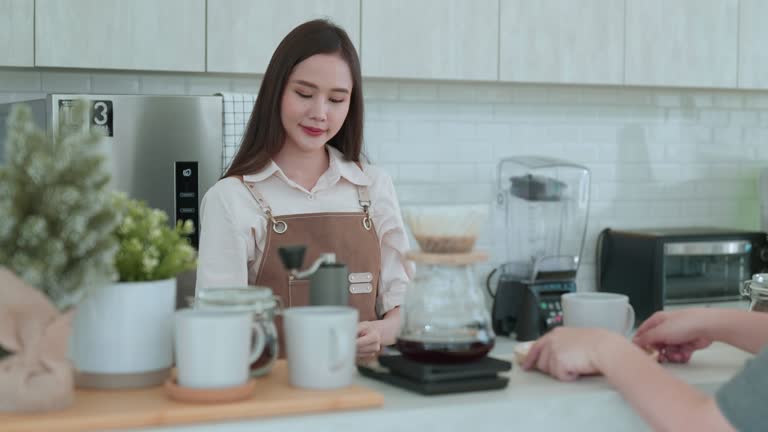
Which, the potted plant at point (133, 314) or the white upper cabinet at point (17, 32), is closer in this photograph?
the potted plant at point (133, 314)

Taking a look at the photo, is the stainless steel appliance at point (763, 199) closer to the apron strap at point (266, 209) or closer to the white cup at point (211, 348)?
the apron strap at point (266, 209)

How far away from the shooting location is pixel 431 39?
3.72 metres

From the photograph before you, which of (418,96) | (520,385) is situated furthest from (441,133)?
(520,385)

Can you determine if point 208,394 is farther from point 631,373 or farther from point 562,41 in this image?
point 562,41

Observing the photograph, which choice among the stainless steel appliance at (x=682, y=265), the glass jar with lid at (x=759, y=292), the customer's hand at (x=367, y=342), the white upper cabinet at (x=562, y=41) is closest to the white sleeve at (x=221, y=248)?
the customer's hand at (x=367, y=342)

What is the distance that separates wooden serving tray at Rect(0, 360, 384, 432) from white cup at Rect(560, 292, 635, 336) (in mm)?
428

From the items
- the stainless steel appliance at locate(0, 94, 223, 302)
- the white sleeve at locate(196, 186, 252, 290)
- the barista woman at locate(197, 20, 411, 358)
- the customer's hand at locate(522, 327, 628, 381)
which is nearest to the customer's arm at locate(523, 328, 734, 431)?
the customer's hand at locate(522, 327, 628, 381)

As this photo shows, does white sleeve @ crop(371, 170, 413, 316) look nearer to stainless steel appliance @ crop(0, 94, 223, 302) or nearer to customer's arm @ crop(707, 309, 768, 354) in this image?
stainless steel appliance @ crop(0, 94, 223, 302)

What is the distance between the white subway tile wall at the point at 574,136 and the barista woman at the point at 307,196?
4.22 ft

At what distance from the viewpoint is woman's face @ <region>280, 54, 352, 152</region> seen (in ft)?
7.91

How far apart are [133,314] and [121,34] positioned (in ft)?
7.02

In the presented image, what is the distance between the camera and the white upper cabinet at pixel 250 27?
11.3 ft

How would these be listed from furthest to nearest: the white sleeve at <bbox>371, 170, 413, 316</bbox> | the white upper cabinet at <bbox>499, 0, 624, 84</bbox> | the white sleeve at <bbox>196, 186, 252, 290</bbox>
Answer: the white upper cabinet at <bbox>499, 0, 624, 84</bbox> → the white sleeve at <bbox>371, 170, 413, 316</bbox> → the white sleeve at <bbox>196, 186, 252, 290</bbox>

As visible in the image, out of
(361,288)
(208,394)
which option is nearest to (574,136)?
(361,288)
